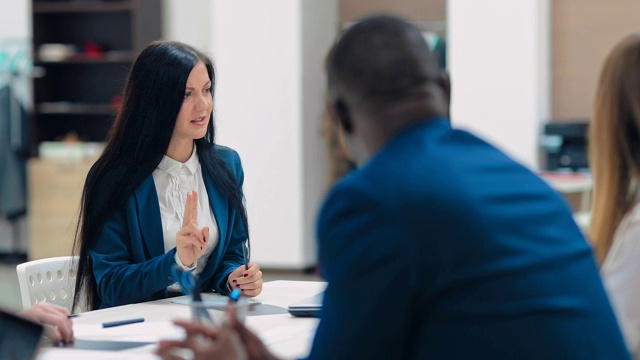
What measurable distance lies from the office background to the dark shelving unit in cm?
12

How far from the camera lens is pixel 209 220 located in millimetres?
3029

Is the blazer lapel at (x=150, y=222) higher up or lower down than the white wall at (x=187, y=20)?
lower down

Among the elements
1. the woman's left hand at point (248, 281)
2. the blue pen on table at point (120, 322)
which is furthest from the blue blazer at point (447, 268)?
the woman's left hand at point (248, 281)

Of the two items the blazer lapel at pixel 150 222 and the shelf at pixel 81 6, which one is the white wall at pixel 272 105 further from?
the blazer lapel at pixel 150 222

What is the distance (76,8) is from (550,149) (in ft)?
13.2

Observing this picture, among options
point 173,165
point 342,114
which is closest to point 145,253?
point 173,165

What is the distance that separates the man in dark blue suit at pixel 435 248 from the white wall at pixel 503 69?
600 centimetres

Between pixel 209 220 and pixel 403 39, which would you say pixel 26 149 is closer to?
pixel 209 220

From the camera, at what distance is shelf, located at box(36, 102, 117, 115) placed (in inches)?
332

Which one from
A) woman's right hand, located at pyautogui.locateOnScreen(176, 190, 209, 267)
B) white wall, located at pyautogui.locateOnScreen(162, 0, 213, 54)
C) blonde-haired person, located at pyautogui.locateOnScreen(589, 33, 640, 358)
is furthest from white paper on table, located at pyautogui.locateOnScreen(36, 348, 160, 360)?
white wall, located at pyautogui.locateOnScreen(162, 0, 213, 54)

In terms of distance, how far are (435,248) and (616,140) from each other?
3.26 ft

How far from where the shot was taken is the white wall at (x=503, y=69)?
7414 millimetres

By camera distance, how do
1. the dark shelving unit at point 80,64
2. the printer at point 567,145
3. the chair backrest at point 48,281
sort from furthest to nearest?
the dark shelving unit at point 80,64, the printer at point 567,145, the chair backrest at point 48,281

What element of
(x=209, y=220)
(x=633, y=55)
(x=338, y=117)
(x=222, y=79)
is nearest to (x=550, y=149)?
(x=222, y=79)
